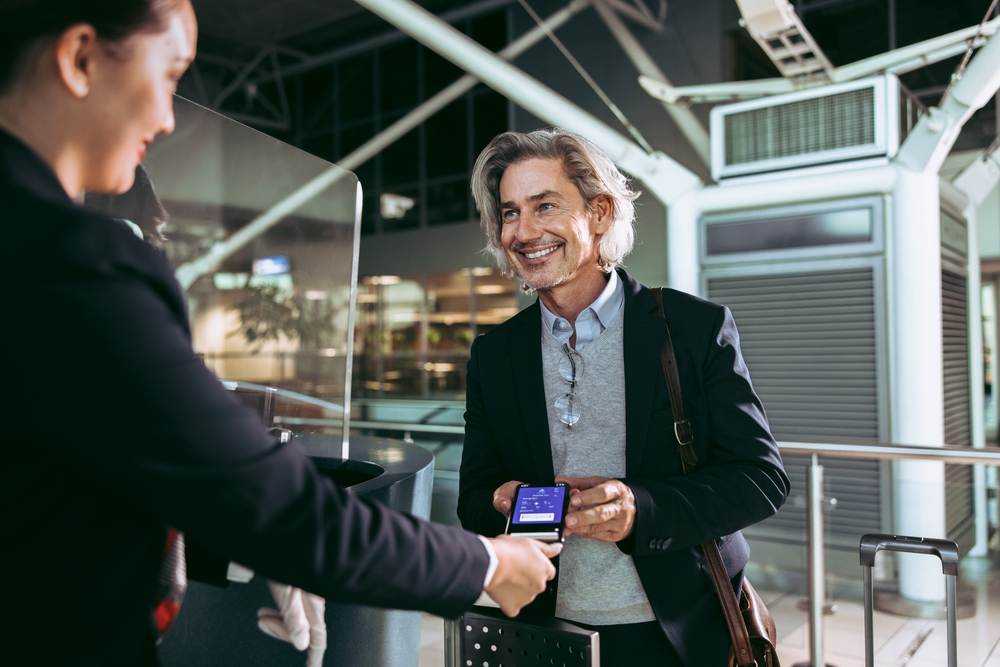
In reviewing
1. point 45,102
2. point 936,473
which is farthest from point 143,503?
point 936,473

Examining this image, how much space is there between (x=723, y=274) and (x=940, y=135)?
5.36 feet

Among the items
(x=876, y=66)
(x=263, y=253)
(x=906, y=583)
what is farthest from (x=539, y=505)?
(x=876, y=66)

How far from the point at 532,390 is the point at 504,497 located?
0.24m

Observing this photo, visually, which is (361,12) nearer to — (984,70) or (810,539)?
(984,70)

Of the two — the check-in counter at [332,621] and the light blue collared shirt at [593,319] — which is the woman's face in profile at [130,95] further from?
the light blue collared shirt at [593,319]

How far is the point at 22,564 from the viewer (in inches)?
25.7

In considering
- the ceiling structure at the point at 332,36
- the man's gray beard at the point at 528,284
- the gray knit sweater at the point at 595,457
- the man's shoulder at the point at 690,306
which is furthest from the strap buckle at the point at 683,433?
the ceiling structure at the point at 332,36

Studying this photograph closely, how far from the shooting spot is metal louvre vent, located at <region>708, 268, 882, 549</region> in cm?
520

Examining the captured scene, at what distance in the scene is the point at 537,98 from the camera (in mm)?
5785

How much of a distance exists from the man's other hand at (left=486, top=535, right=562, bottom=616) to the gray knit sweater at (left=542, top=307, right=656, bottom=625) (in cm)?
51

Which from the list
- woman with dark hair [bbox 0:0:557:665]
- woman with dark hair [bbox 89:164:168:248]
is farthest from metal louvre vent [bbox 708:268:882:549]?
woman with dark hair [bbox 0:0:557:665]

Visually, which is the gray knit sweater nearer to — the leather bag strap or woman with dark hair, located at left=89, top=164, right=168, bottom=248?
the leather bag strap

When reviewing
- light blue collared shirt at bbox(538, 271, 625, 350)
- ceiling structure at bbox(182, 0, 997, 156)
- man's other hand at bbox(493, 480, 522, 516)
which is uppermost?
ceiling structure at bbox(182, 0, 997, 156)

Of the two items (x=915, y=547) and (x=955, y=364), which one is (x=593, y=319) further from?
(x=955, y=364)
